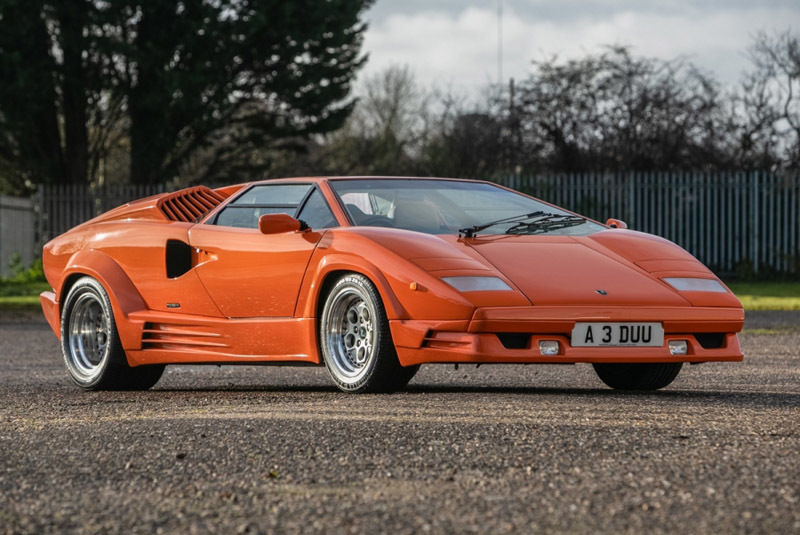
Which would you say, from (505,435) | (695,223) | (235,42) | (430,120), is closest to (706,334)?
(505,435)

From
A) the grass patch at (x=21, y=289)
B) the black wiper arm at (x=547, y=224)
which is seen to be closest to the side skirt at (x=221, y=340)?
the black wiper arm at (x=547, y=224)

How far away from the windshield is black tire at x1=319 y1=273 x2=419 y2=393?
525 mm

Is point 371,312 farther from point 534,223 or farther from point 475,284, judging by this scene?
point 534,223

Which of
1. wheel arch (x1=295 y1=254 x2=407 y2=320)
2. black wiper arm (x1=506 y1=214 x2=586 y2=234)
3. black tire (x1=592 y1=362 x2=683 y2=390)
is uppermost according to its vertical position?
black wiper arm (x1=506 y1=214 x2=586 y2=234)

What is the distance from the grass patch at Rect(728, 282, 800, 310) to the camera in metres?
19.6

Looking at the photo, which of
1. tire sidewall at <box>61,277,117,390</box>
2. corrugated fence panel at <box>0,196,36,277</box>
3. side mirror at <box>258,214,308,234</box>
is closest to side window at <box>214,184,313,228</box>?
side mirror at <box>258,214,308,234</box>

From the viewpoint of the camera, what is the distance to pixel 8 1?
26672 millimetres

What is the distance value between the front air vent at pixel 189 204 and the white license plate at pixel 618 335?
2892mm

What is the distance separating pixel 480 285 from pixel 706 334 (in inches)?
50.9

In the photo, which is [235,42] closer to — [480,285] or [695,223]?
[695,223]

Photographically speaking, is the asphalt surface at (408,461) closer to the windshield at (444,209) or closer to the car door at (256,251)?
the car door at (256,251)

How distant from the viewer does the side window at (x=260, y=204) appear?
8078 mm

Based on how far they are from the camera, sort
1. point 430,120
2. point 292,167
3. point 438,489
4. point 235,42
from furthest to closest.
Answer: point 292,167
point 430,120
point 235,42
point 438,489

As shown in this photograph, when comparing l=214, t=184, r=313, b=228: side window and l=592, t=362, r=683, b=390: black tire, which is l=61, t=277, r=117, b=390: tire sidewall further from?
l=592, t=362, r=683, b=390: black tire
